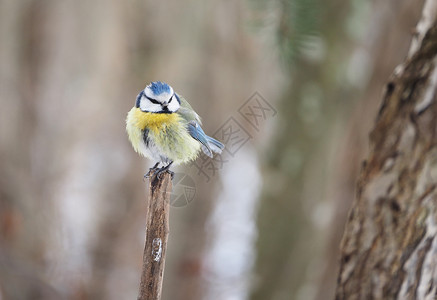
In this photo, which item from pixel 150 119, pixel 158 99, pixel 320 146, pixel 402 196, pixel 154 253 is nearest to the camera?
pixel 154 253

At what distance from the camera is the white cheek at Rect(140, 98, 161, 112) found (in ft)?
4.12

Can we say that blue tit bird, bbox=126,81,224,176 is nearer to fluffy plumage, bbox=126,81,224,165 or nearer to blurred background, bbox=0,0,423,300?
fluffy plumage, bbox=126,81,224,165

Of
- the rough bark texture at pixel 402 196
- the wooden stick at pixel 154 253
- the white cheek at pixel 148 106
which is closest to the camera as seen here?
the wooden stick at pixel 154 253

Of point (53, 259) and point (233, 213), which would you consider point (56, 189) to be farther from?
point (233, 213)

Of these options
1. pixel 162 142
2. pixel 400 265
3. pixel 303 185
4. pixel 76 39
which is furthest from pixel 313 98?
pixel 76 39

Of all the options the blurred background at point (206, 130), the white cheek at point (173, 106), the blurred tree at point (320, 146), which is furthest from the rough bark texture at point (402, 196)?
the blurred tree at point (320, 146)

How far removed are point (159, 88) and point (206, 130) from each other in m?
1.85

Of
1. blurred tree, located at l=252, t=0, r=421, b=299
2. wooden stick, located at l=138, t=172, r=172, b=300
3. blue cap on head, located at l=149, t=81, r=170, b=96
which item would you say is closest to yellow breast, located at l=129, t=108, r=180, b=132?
blue cap on head, located at l=149, t=81, r=170, b=96

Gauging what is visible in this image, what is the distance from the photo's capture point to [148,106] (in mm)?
1275

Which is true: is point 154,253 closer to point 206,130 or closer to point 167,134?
point 167,134

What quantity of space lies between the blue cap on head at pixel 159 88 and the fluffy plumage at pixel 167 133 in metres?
0.12

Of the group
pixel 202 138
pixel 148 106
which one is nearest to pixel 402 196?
pixel 202 138

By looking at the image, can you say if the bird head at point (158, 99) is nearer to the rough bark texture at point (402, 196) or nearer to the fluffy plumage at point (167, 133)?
the fluffy plumage at point (167, 133)

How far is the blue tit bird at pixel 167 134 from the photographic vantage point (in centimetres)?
131
